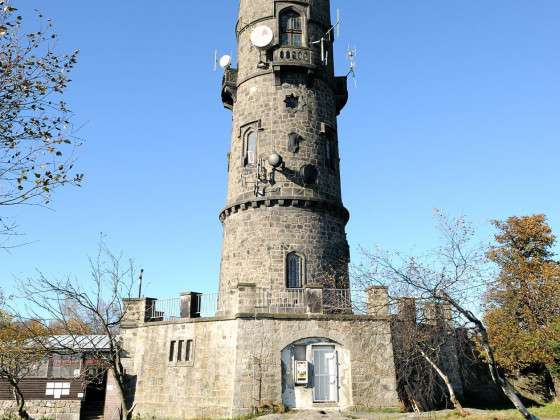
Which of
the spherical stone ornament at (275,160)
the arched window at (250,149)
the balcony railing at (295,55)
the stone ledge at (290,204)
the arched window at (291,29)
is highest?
the arched window at (291,29)

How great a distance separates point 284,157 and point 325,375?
9.41 m

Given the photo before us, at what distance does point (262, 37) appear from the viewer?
23141 mm

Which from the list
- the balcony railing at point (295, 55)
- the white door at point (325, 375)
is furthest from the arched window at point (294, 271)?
the balcony railing at point (295, 55)

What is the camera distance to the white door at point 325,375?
17516 millimetres

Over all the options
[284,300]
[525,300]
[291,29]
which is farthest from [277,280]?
[525,300]

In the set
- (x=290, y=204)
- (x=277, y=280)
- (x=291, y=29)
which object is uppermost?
(x=291, y=29)

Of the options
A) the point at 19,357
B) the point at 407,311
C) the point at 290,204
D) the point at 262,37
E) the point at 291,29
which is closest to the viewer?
the point at 407,311

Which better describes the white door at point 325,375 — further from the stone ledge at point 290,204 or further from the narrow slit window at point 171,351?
the stone ledge at point 290,204

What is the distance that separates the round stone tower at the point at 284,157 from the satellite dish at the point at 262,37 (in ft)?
0.15

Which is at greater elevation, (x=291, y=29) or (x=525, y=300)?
(x=291, y=29)

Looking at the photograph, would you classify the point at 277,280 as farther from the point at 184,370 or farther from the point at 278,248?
the point at 184,370

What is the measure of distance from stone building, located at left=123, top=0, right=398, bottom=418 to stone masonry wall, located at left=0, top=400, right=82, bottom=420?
16.1 ft

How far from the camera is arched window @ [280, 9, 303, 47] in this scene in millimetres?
24156

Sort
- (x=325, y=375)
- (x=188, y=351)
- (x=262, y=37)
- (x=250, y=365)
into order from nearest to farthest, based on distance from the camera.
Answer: (x=250, y=365)
(x=325, y=375)
(x=188, y=351)
(x=262, y=37)
